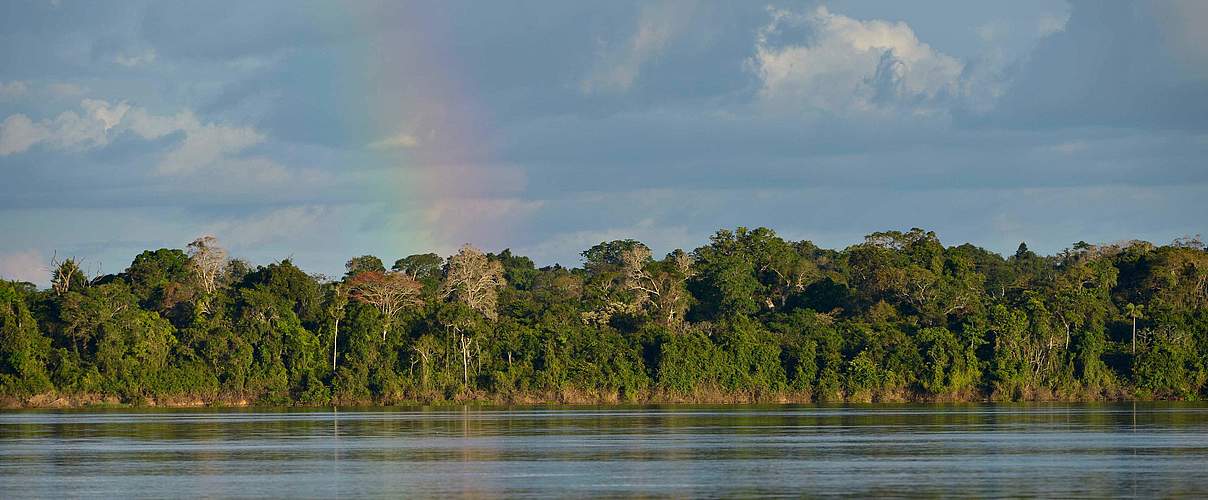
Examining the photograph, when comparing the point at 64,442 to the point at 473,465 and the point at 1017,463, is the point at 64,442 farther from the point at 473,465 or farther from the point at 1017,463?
the point at 1017,463

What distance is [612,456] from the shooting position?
54.1 meters

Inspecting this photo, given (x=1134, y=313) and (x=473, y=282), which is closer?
(x=1134, y=313)

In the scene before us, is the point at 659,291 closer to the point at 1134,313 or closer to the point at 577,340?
the point at 577,340

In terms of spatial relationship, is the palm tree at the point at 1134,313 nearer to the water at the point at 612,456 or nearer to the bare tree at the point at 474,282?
the water at the point at 612,456

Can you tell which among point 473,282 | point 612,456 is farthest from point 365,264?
point 612,456

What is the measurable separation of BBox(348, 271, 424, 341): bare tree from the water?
29300mm

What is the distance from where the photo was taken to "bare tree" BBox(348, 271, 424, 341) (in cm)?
11912

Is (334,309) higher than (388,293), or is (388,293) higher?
(388,293)

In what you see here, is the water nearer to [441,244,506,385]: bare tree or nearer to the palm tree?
the palm tree

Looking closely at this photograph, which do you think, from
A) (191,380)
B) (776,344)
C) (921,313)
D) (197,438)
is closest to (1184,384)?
(921,313)

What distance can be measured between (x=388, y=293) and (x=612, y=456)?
66.9 m

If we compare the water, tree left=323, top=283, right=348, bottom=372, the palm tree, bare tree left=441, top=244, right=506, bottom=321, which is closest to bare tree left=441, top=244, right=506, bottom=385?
bare tree left=441, top=244, right=506, bottom=321

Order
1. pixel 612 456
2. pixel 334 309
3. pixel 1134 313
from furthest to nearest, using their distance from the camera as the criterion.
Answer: pixel 1134 313 < pixel 334 309 < pixel 612 456

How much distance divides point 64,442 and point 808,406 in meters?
61.9
